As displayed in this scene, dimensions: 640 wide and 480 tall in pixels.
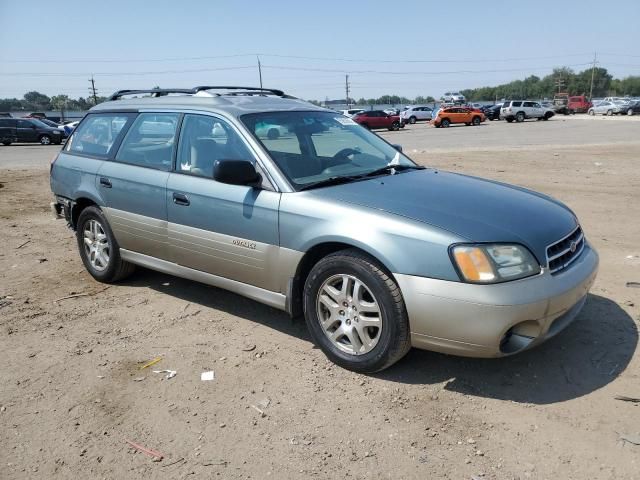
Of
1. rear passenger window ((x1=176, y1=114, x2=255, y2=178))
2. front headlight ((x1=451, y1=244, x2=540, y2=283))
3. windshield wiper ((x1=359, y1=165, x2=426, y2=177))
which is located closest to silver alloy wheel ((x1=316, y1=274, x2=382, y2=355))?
front headlight ((x1=451, y1=244, x2=540, y2=283))

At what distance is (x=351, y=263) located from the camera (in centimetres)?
335

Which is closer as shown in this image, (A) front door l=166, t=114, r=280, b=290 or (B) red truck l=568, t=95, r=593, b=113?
(A) front door l=166, t=114, r=280, b=290

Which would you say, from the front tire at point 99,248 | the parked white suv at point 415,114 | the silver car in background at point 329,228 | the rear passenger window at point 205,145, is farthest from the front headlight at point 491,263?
the parked white suv at point 415,114

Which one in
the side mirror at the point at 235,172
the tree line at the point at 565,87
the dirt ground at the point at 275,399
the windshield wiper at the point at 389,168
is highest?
the tree line at the point at 565,87

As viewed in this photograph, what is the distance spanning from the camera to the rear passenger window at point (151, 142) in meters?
4.55

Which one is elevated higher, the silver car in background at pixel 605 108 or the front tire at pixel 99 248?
the silver car in background at pixel 605 108

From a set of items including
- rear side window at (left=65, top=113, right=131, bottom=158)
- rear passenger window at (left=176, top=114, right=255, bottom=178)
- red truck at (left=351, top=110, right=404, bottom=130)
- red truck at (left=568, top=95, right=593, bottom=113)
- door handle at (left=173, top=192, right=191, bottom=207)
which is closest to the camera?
rear passenger window at (left=176, top=114, right=255, bottom=178)

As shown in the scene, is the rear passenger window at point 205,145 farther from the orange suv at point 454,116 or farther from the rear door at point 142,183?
the orange suv at point 454,116

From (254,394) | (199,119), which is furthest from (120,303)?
(254,394)

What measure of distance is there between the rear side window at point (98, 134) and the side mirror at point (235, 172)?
184 cm

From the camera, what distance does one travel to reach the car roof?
14.1 ft

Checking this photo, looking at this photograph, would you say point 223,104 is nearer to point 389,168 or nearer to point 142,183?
point 142,183

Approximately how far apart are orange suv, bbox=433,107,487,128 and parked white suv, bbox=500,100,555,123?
164 inches

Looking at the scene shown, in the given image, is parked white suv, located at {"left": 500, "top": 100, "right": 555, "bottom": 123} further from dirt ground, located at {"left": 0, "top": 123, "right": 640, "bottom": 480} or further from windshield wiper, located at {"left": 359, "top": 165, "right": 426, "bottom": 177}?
windshield wiper, located at {"left": 359, "top": 165, "right": 426, "bottom": 177}
